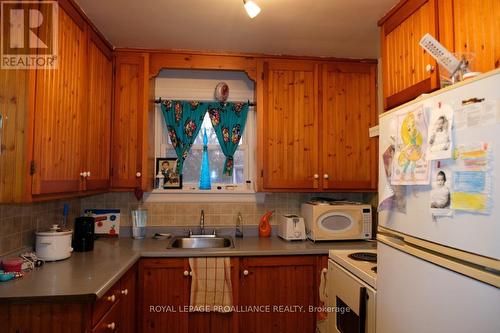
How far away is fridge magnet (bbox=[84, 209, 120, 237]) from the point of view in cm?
265

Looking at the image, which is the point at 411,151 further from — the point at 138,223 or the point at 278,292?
the point at 138,223

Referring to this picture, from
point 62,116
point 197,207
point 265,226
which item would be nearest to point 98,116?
point 62,116

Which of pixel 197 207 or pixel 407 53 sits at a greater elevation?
pixel 407 53

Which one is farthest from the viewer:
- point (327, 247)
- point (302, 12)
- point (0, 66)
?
point (327, 247)

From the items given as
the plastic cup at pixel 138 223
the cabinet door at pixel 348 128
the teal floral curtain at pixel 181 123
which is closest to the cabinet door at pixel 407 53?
the cabinet door at pixel 348 128

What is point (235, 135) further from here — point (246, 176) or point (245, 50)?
point (245, 50)

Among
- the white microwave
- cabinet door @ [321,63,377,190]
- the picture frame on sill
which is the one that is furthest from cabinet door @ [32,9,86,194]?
cabinet door @ [321,63,377,190]

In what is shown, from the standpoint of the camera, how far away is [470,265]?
843 millimetres

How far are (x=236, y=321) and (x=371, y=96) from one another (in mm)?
2101

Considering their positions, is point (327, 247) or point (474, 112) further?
point (327, 247)

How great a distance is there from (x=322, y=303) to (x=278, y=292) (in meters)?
0.32

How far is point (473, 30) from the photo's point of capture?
1246mm

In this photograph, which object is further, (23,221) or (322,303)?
(322,303)

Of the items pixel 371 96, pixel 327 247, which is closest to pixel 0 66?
pixel 327 247
